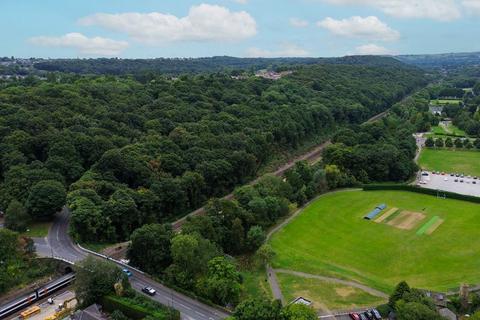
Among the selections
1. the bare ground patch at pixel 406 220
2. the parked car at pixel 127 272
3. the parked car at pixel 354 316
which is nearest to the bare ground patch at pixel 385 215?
the bare ground patch at pixel 406 220

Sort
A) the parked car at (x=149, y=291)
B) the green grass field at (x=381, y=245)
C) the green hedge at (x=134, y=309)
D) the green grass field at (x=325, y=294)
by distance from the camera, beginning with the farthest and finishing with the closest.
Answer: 1. the green grass field at (x=381, y=245)
2. the green grass field at (x=325, y=294)
3. the parked car at (x=149, y=291)
4. the green hedge at (x=134, y=309)

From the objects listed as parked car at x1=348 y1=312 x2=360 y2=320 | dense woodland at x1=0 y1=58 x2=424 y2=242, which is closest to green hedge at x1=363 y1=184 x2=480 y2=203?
dense woodland at x1=0 y1=58 x2=424 y2=242

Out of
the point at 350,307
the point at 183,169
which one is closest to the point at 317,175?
the point at 183,169

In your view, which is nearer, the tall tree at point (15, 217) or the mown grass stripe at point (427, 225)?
the tall tree at point (15, 217)

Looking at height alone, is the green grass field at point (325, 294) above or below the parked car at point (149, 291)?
below

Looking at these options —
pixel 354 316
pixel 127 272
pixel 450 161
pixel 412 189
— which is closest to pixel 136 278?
pixel 127 272

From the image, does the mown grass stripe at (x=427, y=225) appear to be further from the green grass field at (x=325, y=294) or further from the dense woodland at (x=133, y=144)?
the dense woodland at (x=133, y=144)

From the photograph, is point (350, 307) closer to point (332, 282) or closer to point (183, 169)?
point (332, 282)
